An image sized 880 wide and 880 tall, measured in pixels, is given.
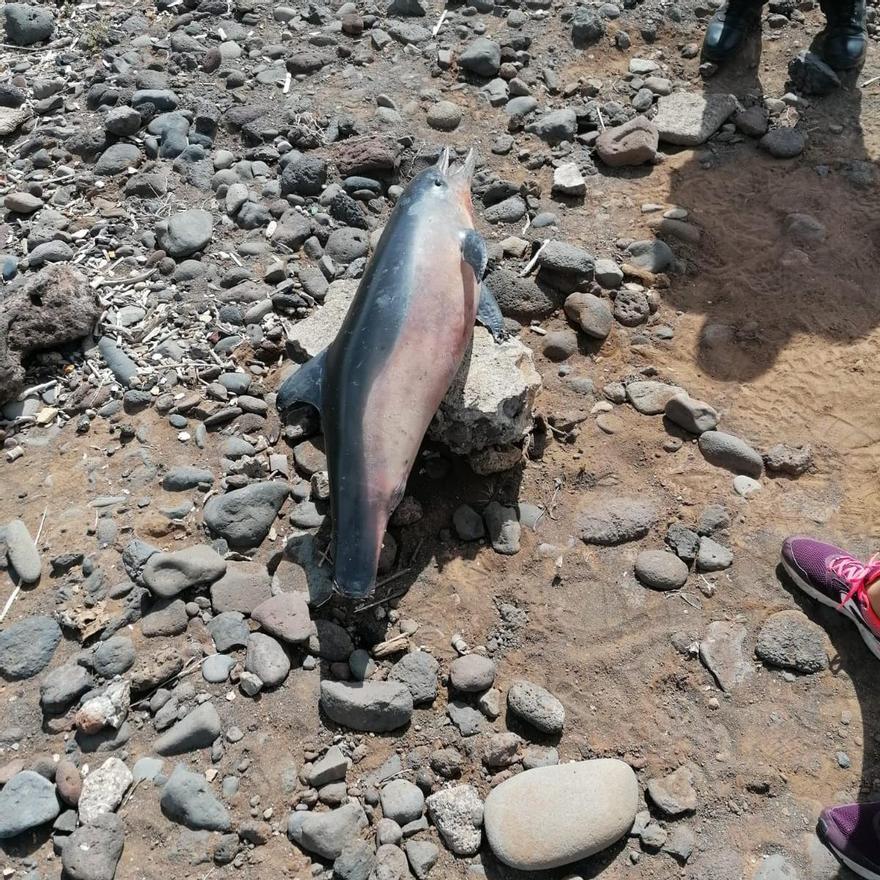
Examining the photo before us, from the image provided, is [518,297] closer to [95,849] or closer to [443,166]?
[443,166]

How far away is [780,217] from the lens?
5180mm

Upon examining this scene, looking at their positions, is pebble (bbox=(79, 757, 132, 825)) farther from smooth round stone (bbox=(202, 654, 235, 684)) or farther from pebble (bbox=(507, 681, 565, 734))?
pebble (bbox=(507, 681, 565, 734))

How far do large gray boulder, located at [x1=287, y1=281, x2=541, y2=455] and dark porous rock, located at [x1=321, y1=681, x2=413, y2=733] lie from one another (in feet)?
3.63

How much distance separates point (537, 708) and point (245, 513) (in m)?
1.51

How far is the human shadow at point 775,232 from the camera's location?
464 cm

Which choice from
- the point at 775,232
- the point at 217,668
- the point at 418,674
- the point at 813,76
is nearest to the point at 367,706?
the point at 418,674

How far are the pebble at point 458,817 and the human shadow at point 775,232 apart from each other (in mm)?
2497

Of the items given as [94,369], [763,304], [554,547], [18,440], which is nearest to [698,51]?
[763,304]

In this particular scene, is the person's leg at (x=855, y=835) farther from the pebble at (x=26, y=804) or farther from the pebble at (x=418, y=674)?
the pebble at (x=26, y=804)

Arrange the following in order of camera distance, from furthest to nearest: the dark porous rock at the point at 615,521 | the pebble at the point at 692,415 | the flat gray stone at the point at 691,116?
1. the flat gray stone at the point at 691,116
2. the pebble at the point at 692,415
3. the dark porous rock at the point at 615,521

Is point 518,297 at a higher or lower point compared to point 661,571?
higher

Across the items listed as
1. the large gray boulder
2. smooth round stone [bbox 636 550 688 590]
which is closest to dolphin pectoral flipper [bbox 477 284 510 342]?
the large gray boulder

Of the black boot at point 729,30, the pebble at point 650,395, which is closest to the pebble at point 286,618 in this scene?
the pebble at point 650,395

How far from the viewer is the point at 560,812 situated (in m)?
2.92
